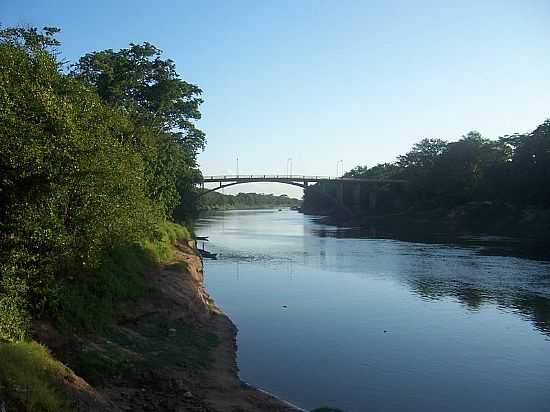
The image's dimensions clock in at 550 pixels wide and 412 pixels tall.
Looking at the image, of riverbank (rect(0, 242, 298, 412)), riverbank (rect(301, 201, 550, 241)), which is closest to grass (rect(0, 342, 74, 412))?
riverbank (rect(0, 242, 298, 412))

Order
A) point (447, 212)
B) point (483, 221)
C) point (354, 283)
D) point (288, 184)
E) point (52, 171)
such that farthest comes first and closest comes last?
point (288, 184) → point (447, 212) → point (483, 221) → point (354, 283) → point (52, 171)

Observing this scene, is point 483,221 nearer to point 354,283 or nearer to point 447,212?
point 447,212

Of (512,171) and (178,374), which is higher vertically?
(512,171)

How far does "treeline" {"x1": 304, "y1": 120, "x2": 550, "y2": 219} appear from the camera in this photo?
230 ft

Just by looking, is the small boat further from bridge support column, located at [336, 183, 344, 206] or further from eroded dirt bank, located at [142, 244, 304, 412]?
bridge support column, located at [336, 183, 344, 206]

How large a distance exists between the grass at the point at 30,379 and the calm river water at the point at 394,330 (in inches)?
245

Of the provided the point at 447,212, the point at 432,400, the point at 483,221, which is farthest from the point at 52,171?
the point at 447,212

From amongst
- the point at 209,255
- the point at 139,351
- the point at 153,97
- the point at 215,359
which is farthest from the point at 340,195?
the point at 139,351

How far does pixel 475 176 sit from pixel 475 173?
1.14 metres

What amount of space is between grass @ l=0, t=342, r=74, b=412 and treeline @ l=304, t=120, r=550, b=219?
229ft

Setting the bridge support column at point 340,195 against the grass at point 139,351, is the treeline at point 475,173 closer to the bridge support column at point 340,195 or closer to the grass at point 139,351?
the bridge support column at point 340,195

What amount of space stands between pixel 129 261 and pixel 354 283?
15374mm

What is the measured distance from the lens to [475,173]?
277 feet

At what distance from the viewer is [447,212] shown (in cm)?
8150
